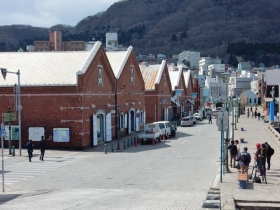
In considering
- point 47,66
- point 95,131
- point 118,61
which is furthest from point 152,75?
point 95,131

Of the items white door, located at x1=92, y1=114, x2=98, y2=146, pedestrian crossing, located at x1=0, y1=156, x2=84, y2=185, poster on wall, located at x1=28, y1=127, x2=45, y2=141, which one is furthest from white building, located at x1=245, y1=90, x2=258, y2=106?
pedestrian crossing, located at x1=0, y1=156, x2=84, y2=185

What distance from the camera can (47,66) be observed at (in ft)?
131

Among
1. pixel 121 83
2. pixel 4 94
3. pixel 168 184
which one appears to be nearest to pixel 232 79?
pixel 121 83

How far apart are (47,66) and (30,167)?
46.8 feet

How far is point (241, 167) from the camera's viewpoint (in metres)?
20.5

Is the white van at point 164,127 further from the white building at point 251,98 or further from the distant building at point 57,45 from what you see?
the distant building at point 57,45

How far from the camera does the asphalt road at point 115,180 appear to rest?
55.8ft

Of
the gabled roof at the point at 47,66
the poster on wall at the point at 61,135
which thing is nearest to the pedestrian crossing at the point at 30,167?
the poster on wall at the point at 61,135

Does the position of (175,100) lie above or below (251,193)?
above

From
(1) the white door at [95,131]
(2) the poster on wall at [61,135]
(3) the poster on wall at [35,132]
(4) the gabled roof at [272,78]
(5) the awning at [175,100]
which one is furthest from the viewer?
(4) the gabled roof at [272,78]

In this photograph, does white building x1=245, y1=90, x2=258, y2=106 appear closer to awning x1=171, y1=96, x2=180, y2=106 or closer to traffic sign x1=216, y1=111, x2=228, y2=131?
awning x1=171, y1=96, x2=180, y2=106

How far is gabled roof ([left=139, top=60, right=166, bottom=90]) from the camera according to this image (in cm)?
6506

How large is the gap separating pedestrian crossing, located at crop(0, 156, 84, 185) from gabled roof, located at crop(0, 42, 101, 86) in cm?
813

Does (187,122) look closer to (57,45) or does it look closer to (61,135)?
(61,135)
